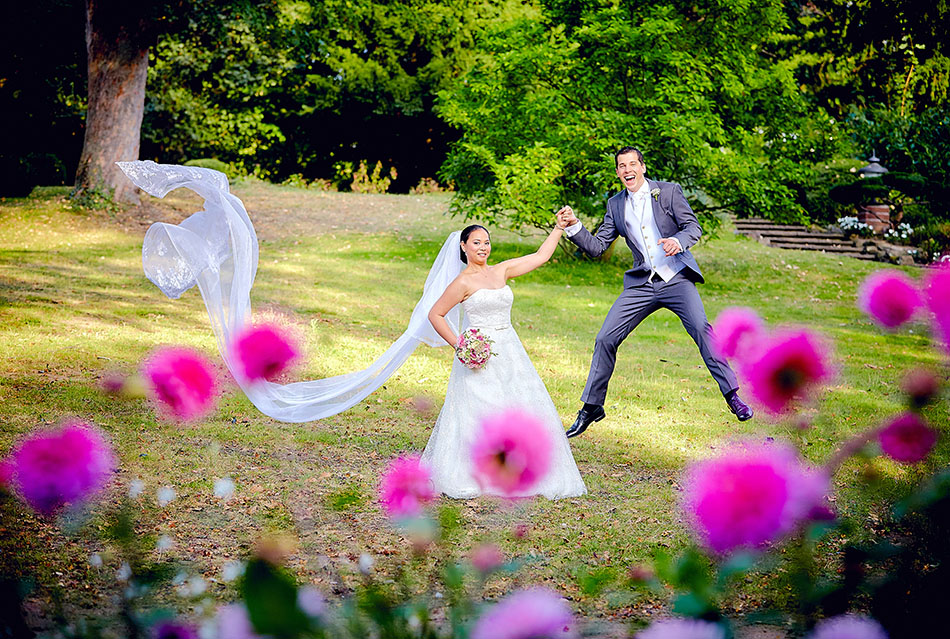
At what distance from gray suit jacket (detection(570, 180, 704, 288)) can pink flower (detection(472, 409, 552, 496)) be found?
4688 millimetres

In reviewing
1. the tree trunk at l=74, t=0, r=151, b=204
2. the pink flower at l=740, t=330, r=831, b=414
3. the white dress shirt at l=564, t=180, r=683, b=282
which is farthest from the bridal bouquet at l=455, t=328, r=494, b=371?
the tree trunk at l=74, t=0, r=151, b=204

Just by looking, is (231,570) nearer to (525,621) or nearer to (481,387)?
(481,387)

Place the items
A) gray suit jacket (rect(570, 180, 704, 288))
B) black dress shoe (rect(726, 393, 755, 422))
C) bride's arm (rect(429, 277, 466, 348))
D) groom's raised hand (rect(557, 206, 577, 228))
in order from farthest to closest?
Answer: gray suit jacket (rect(570, 180, 704, 288)) < black dress shoe (rect(726, 393, 755, 422)) < groom's raised hand (rect(557, 206, 577, 228)) < bride's arm (rect(429, 277, 466, 348))

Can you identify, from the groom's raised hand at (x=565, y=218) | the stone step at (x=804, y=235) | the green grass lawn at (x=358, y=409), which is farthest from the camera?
the stone step at (x=804, y=235)

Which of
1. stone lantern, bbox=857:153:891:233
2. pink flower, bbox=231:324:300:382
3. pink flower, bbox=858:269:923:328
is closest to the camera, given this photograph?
pink flower, bbox=858:269:923:328

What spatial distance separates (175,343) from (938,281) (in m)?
8.47

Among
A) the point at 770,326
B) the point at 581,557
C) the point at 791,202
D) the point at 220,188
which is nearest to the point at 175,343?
the point at 220,188

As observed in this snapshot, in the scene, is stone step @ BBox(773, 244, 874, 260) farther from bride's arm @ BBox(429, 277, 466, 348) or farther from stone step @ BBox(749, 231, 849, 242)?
bride's arm @ BBox(429, 277, 466, 348)

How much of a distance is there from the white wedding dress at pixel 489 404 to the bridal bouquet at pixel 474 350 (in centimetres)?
10

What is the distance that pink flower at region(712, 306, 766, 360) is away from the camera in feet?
7.05

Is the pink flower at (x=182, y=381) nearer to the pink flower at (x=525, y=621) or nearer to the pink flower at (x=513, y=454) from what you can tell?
the pink flower at (x=513, y=454)

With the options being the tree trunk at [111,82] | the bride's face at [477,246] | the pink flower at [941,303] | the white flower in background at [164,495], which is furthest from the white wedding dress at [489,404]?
the tree trunk at [111,82]

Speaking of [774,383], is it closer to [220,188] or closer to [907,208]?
[220,188]

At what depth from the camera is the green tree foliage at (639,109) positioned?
1414 centimetres
